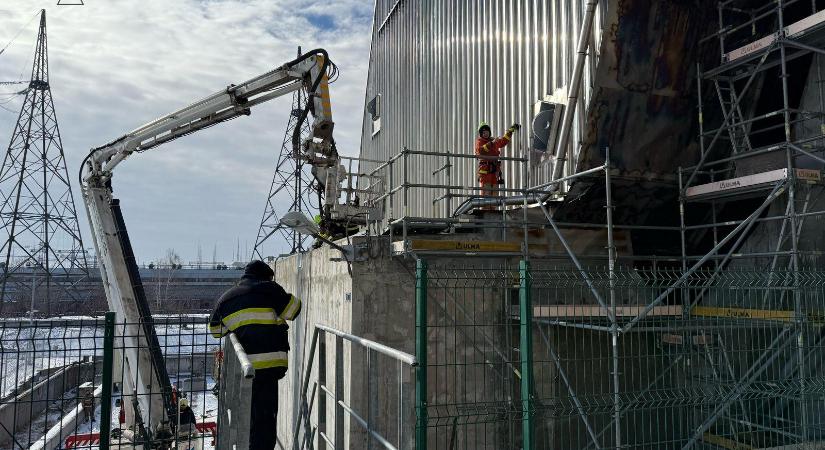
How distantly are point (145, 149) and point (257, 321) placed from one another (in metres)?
8.01

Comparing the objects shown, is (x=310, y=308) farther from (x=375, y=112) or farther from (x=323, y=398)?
(x=375, y=112)

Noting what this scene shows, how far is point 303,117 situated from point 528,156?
4089mm

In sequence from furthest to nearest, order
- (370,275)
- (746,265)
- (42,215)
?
(42,215)
(746,265)
(370,275)

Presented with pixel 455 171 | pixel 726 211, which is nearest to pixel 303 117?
pixel 455 171

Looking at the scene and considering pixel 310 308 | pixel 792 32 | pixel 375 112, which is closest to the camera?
pixel 792 32

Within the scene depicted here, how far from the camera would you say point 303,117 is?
34.2 ft

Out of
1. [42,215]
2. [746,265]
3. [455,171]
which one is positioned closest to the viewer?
[746,265]

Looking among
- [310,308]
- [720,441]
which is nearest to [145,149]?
[310,308]

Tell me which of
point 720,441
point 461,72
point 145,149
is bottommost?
point 720,441

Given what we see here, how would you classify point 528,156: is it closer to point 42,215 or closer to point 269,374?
point 269,374

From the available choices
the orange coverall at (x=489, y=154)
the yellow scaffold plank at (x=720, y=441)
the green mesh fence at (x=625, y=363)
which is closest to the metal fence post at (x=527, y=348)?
the green mesh fence at (x=625, y=363)

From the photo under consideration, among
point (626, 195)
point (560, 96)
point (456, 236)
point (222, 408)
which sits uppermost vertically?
point (560, 96)

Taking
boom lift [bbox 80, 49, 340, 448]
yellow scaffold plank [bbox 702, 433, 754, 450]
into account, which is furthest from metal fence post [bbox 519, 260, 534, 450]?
boom lift [bbox 80, 49, 340, 448]

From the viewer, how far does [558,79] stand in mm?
8703
